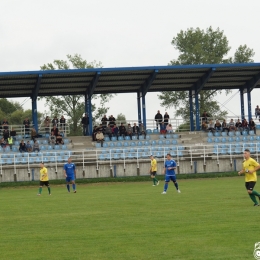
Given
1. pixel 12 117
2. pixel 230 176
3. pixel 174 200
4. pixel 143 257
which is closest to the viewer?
pixel 143 257

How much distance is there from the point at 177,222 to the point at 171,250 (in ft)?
13.2

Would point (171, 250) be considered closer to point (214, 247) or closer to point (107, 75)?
point (214, 247)

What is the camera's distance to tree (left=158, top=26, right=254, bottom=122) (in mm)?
78375

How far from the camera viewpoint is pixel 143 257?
11.3m

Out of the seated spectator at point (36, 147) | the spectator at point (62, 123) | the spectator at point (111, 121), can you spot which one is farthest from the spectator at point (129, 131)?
the seated spectator at point (36, 147)

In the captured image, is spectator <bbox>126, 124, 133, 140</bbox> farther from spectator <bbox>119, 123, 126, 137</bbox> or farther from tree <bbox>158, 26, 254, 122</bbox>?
tree <bbox>158, 26, 254, 122</bbox>

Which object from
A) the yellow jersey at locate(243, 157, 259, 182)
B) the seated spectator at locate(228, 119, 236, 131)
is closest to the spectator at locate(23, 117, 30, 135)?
the seated spectator at locate(228, 119, 236, 131)

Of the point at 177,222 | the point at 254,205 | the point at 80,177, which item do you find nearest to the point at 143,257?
the point at 177,222

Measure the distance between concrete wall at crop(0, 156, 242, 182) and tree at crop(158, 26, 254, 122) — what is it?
33.9 metres

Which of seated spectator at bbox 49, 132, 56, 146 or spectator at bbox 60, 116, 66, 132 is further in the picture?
spectator at bbox 60, 116, 66, 132

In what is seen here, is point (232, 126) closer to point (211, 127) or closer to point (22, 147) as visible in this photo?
point (211, 127)

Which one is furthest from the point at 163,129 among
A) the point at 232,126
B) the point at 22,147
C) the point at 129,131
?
the point at 22,147

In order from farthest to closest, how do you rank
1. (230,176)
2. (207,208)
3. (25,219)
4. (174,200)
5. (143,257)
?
(230,176), (174,200), (207,208), (25,219), (143,257)

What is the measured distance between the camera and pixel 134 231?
14578mm
